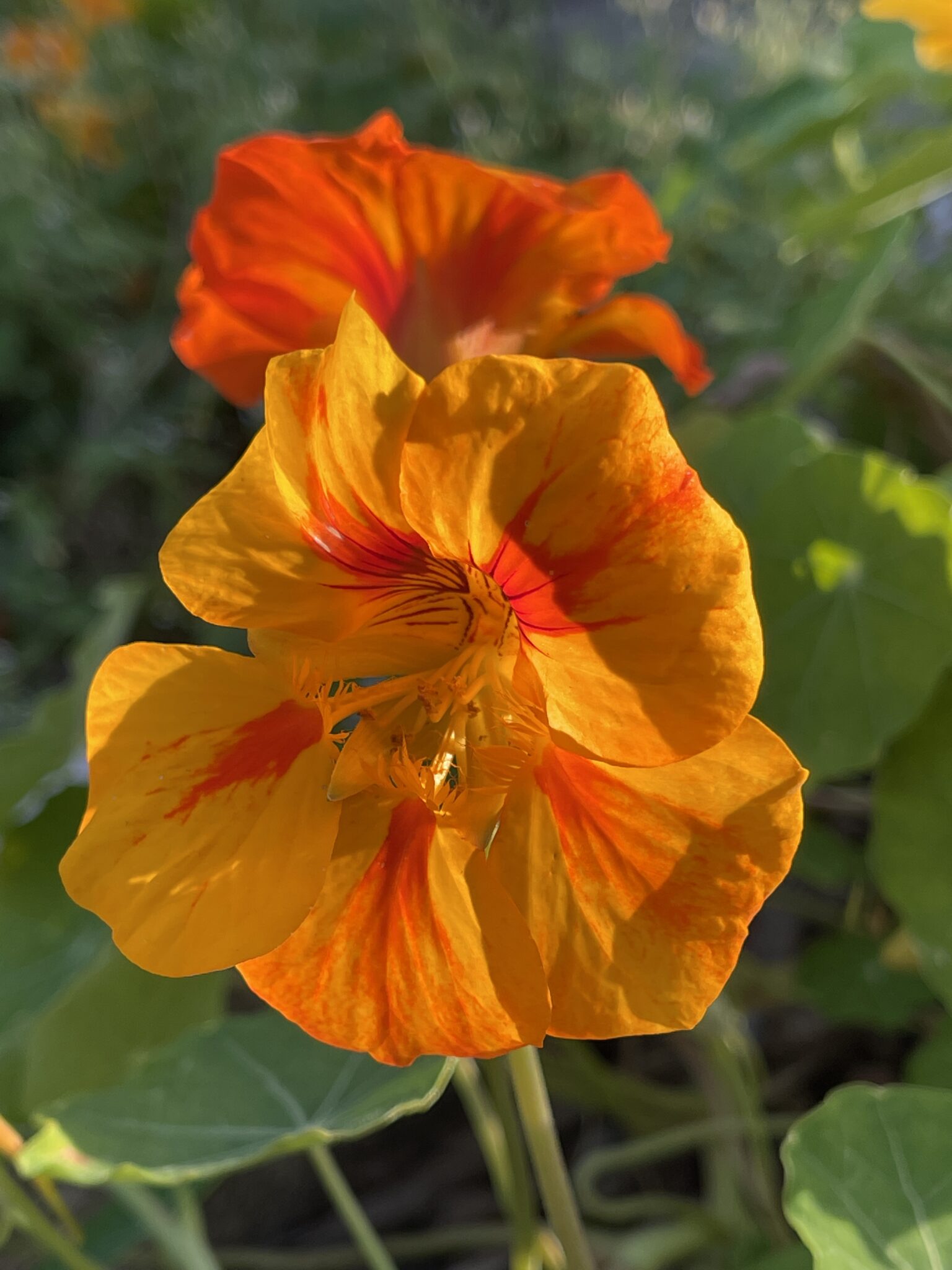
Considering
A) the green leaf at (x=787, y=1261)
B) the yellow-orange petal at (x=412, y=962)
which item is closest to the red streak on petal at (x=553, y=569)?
the yellow-orange petal at (x=412, y=962)

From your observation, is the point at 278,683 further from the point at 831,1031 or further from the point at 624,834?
the point at 831,1031

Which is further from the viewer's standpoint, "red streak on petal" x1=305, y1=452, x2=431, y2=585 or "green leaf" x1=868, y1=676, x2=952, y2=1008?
"green leaf" x1=868, y1=676, x2=952, y2=1008

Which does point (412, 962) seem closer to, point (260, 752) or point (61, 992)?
point (260, 752)

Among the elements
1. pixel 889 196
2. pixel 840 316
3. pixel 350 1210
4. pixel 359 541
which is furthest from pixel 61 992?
pixel 889 196

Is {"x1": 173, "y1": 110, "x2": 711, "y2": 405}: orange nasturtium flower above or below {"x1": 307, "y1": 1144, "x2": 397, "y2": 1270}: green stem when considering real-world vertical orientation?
above

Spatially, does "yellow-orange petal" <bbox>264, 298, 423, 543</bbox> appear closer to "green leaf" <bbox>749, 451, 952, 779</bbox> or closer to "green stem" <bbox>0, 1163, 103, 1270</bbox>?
"green leaf" <bbox>749, 451, 952, 779</bbox>

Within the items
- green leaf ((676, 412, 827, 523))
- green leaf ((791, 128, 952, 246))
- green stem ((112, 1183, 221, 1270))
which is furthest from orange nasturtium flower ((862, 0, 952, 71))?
green stem ((112, 1183, 221, 1270))

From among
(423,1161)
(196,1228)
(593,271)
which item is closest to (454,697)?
(593,271)

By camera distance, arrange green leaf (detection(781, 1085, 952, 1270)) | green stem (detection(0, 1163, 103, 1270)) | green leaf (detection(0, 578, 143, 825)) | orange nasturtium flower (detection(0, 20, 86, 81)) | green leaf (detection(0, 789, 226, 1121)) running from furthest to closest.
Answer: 1. orange nasturtium flower (detection(0, 20, 86, 81))
2. green leaf (detection(0, 578, 143, 825))
3. green leaf (detection(0, 789, 226, 1121))
4. green stem (detection(0, 1163, 103, 1270))
5. green leaf (detection(781, 1085, 952, 1270))
